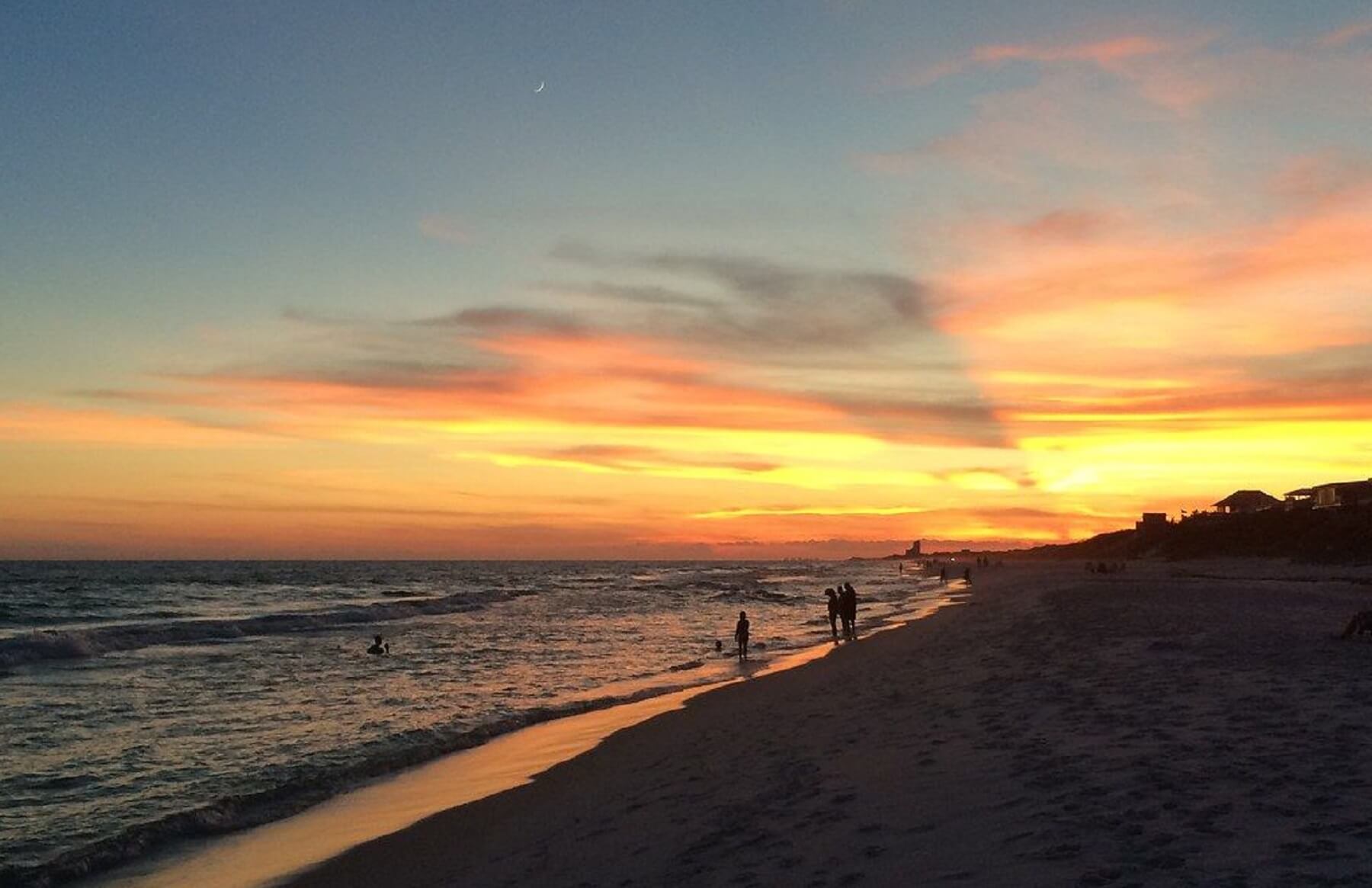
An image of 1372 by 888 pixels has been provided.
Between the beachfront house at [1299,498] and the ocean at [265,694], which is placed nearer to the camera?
the ocean at [265,694]

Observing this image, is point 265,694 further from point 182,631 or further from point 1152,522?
point 1152,522

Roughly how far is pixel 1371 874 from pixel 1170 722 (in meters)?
5.34

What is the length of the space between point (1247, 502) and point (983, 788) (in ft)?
429

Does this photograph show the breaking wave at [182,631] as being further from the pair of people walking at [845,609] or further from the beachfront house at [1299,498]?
the beachfront house at [1299,498]

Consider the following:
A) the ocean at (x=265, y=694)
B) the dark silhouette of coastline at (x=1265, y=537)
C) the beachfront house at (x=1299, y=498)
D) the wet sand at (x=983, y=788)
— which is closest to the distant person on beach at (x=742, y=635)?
the ocean at (x=265, y=694)

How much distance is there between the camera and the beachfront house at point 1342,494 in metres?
91.1

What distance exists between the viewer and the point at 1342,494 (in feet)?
311

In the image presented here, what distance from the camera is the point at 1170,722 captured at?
10742 mm

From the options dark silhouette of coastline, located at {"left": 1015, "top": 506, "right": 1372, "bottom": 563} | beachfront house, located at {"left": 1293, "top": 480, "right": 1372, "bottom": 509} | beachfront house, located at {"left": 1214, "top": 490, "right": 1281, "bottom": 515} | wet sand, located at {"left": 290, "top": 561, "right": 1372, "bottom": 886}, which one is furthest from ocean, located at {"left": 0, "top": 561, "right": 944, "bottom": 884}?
beachfront house, located at {"left": 1214, "top": 490, "right": 1281, "bottom": 515}

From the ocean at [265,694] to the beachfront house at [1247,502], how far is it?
7997 cm

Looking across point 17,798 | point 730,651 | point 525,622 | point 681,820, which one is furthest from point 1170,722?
point 525,622

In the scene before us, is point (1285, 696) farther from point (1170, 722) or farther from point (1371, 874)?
point (1371, 874)

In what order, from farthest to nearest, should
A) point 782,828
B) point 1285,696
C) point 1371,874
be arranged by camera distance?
1. point 1285,696
2. point 782,828
3. point 1371,874

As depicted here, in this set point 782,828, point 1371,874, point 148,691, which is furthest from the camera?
point 148,691
